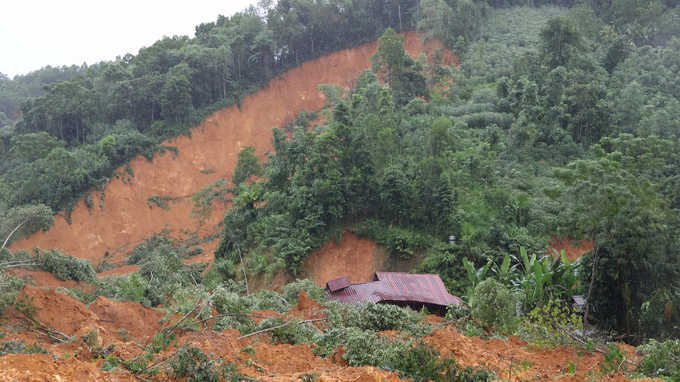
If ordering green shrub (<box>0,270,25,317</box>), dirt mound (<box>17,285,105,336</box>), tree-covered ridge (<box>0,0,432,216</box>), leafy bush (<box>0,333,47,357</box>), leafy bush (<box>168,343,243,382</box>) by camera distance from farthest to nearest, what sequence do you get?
tree-covered ridge (<box>0,0,432,216</box>) → dirt mound (<box>17,285,105,336</box>) → green shrub (<box>0,270,25,317</box>) → leafy bush (<box>0,333,47,357</box>) → leafy bush (<box>168,343,243,382</box>)

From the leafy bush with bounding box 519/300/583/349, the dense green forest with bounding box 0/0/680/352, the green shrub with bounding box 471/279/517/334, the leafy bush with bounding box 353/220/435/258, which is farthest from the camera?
the leafy bush with bounding box 353/220/435/258

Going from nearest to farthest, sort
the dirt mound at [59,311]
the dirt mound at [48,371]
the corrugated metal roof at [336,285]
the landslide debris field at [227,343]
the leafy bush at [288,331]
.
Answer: the dirt mound at [48,371] < the landslide debris field at [227,343] < the dirt mound at [59,311] < the leafy bush at [288,331] < the corrugated metal roof at [336,285]

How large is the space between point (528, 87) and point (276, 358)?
1953 cm

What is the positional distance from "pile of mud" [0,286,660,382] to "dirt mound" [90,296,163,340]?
0.06 ft

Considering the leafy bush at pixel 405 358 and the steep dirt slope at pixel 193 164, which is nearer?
the leafy bush at pixel 405 358

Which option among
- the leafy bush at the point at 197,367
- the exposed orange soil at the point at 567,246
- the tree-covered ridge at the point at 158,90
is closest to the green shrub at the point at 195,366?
the leafy bush at the point at 197,367

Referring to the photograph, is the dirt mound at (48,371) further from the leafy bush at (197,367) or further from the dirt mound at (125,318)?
the dirt mound at (125,318)

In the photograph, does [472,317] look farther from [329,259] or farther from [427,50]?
[427,50]

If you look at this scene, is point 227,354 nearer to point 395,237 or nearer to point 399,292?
point 399,292

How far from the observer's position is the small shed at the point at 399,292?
51.4ft

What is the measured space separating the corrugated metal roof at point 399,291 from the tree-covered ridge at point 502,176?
1.90 meters

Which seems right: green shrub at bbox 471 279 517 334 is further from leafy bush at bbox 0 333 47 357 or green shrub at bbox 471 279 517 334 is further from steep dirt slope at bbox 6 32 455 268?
steep dirt slope at bbox 6 32 455 268

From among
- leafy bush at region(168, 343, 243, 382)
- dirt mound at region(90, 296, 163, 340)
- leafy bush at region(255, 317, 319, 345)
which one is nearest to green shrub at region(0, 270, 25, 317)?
dirt mound at region(90, 296, 163, 340)

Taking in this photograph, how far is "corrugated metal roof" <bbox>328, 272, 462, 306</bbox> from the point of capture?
1568 centimetres
